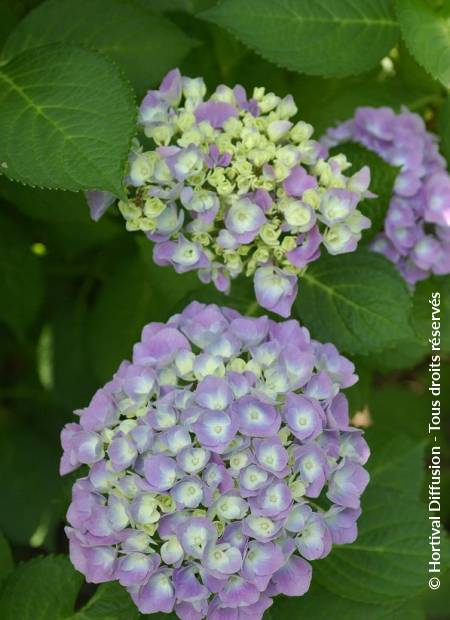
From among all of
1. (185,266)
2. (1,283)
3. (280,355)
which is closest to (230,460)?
(280,355)

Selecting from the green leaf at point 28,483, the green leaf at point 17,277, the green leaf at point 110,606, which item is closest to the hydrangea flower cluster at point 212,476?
the green leaf at point 110,606

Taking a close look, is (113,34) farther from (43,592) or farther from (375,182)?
(43,592)

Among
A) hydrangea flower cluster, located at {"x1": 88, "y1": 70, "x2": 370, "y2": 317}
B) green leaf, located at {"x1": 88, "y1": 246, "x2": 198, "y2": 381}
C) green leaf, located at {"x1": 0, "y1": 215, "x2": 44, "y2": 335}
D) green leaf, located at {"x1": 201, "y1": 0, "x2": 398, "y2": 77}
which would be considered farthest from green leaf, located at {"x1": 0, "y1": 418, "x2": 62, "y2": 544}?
green leaf, located at {"x1": 201, "y1": 0, "x2": 398, "y2": 77}

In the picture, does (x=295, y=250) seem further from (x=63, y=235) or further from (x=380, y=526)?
(x=63, y=235)

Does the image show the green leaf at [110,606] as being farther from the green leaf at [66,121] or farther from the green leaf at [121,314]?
the green leaf at [121,314]

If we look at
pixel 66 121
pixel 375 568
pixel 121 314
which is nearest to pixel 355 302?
pixel 375 568

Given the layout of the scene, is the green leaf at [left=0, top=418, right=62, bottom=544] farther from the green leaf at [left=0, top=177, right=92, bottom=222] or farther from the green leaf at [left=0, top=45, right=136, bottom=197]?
the green leaf at [left=0, top=45, right=136, bottom=197]
